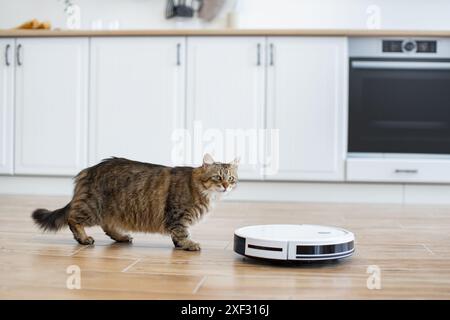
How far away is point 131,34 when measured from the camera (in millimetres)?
3877

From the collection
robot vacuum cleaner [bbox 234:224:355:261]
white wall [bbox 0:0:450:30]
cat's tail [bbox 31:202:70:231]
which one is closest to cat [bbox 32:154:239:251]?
cat's tail [bbox 31:202:70:231]

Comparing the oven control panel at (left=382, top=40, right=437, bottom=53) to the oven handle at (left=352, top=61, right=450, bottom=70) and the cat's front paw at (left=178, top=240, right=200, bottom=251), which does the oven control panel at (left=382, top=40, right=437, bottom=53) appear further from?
the cat's front paw at (left=178, top=240, right=200, bottom=251)

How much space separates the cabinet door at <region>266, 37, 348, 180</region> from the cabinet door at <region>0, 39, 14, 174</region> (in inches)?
64.9

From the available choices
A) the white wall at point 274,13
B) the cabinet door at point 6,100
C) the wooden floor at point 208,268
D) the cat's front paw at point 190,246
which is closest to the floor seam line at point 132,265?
the wooden floor at point 208,268

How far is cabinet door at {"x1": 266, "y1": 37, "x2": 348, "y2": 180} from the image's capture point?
3783mm

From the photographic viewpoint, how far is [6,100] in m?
4.01

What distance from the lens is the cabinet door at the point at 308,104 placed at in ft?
12.4

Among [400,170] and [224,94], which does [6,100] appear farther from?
[400,170]

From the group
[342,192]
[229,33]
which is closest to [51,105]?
[229,33]

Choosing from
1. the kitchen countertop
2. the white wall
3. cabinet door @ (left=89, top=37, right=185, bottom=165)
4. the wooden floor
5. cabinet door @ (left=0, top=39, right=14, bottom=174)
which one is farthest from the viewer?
the white wall

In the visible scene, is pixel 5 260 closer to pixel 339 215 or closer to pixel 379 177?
pixel 339 215

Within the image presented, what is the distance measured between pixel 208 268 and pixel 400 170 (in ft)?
8.04

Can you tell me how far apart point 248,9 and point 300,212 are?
192 cm
